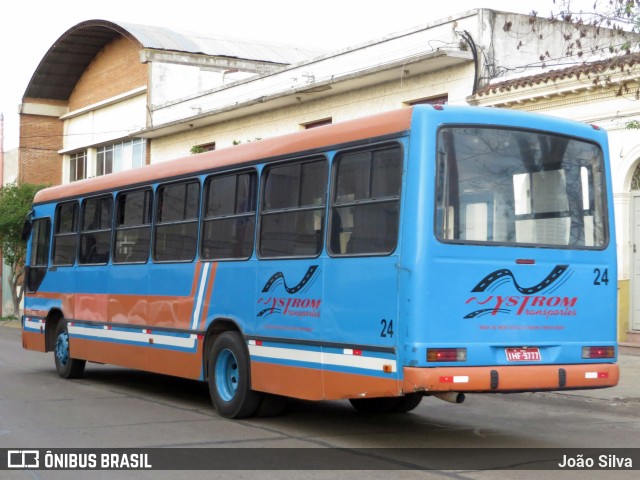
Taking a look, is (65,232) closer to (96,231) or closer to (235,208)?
(96,231)

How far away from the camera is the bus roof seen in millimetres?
9159

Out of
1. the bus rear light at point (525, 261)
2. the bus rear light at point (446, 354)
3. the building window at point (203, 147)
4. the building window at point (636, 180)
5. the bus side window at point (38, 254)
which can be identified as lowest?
the bus rear light at point (446, 354)

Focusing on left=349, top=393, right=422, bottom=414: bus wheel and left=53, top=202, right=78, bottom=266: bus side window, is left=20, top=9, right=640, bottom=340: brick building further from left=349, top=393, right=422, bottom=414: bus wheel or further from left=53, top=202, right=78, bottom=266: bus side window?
left=53, top=202, right=78, bottom=266: bus side window

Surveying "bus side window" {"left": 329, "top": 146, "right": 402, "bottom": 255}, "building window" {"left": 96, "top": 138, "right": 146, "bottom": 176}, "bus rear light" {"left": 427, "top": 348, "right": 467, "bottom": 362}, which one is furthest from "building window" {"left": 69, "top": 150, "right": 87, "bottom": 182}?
"bus rear light" {"left": 427, "top": 348, "right": 467, "bottom": 362}

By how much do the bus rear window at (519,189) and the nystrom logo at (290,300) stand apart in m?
1.67

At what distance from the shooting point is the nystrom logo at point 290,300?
32.1ft

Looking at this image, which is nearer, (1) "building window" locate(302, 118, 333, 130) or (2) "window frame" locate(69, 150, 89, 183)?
(1) "building window" locate(302, 118, 333, 130)

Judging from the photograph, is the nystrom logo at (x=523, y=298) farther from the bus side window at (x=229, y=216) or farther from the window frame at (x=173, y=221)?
the window frame at (x=173, y=221)

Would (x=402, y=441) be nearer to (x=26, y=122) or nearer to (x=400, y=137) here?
(x=400, y=137)

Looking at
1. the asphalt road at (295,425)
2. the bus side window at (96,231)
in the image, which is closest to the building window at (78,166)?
the bus side window at (96,231)

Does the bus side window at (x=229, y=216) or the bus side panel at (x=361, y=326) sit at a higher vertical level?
the bus side window at (x=229, y=216)

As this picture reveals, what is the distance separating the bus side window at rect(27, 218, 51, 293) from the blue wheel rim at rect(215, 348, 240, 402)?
20.0 feet

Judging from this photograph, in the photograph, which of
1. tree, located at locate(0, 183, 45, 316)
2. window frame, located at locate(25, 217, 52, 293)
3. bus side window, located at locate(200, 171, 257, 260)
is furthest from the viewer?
tree, located at locate(0, 183, 45, 316)

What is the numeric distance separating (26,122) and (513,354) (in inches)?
1506
